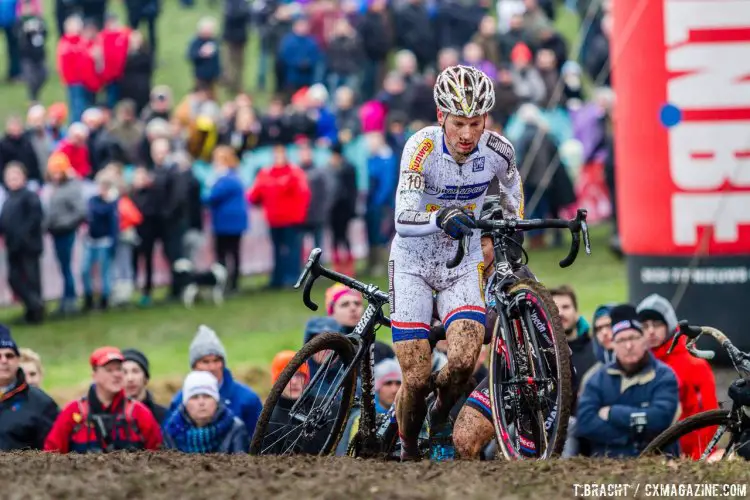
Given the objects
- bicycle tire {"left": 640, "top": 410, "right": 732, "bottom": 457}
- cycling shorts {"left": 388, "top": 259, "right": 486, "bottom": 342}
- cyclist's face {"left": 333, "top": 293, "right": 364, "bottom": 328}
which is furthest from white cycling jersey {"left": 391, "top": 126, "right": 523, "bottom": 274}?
cyclist's face {"left": 333, "top": 293, "right": 364, "bottom": 328}

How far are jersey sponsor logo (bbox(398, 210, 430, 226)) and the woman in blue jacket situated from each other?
13454 millimetres

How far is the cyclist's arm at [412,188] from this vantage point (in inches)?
379

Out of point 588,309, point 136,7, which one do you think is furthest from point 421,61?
point 588,309

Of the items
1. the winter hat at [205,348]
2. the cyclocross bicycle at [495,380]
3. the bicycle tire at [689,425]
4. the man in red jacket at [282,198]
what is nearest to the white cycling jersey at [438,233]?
the cyclocross bicycle at [495,380]

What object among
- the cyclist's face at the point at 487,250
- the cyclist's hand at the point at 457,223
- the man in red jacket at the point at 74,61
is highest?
the man in red jacket at the point at 74,61

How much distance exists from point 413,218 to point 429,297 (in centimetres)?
63

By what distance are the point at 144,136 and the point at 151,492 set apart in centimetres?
1650

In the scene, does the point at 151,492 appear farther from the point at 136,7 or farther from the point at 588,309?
the point at 136,7

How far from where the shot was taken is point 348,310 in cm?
1245

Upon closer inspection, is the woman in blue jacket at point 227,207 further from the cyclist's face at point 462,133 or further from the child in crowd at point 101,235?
the cyclist's face at point 462,133

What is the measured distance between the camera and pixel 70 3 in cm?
2977

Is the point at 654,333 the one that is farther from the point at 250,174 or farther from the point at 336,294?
the point at 250,174

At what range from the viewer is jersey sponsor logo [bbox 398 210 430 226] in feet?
31.4

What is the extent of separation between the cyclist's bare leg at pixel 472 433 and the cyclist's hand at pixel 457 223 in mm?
1283
